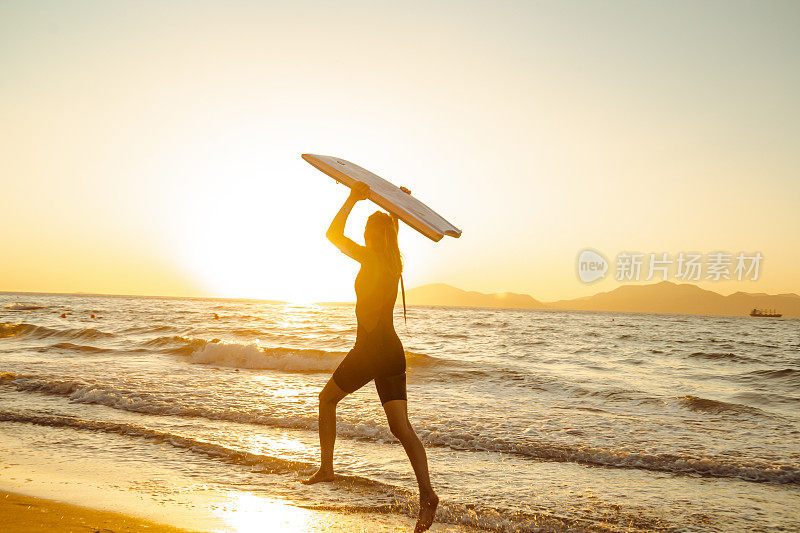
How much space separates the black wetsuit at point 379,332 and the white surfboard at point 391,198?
1.55 ft

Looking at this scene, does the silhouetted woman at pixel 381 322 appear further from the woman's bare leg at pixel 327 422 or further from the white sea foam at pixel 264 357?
the white sea foam at pixel 264 357

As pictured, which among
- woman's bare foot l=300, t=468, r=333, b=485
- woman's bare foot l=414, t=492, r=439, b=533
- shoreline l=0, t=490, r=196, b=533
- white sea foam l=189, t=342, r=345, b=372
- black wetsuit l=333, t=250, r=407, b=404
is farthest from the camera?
white sea foam l=189, t=342, r=345, b=372

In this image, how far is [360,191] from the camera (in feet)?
14.9

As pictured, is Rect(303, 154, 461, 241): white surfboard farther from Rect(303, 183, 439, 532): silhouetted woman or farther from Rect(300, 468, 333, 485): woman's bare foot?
Rect(300, 468, 333, 485): woman's bare foot

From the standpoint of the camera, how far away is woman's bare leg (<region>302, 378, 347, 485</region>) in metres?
4.95

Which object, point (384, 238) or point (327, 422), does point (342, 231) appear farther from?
point (327, 422)

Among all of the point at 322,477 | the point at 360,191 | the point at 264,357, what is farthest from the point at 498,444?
the point at 264,357

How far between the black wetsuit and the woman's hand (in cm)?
46

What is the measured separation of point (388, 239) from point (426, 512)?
2149 mm

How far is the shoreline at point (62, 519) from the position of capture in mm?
4199

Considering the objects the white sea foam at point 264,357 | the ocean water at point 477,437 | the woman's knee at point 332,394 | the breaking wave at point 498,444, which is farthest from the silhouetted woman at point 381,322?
the white sea foam at point 264,357

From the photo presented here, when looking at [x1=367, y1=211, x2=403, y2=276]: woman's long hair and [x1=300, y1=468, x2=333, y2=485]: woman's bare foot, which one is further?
[x1=300, y1=468, x2=333, y2=485]: woman's bare foot

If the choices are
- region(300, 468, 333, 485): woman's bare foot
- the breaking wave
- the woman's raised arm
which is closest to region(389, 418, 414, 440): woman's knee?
region(300, 468, 333, 485): woman's bare foot

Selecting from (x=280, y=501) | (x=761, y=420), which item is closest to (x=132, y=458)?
(x=280, y=501)
